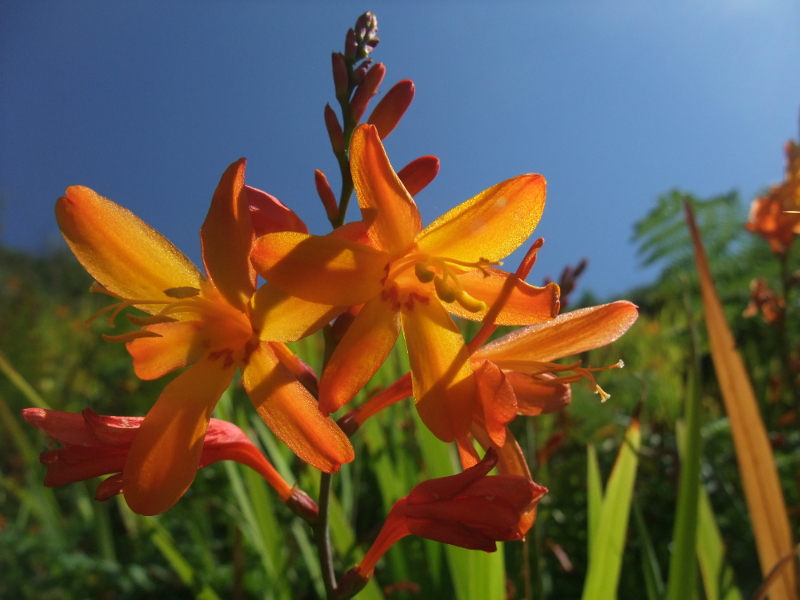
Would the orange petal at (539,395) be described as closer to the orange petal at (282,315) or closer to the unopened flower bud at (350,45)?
the orange petal at (282,315)

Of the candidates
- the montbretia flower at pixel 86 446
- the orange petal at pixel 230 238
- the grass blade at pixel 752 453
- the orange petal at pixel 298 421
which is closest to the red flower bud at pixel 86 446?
the montbretia flower at pixel 86 446

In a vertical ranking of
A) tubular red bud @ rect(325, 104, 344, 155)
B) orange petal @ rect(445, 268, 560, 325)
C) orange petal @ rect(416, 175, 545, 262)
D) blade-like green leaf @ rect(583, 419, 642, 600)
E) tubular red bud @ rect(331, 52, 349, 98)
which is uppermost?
tubular red bud @ rect(331, 52, 349, 98)

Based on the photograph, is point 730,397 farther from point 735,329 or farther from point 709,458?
point 735,329

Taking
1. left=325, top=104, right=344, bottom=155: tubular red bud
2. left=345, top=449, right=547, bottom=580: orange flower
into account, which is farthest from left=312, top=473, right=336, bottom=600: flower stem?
left=325, top=104, right=344, bottom=155: tubular red bud

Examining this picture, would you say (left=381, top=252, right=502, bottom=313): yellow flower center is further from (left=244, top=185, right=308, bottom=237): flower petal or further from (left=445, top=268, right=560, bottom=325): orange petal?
(left=244, top=185, right=308, bottom=237): flower petal

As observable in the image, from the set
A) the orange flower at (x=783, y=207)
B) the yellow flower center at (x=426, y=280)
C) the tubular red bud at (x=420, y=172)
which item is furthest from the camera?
the orange flower at (x=783, y=207)

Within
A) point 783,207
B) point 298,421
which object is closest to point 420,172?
point 298,421

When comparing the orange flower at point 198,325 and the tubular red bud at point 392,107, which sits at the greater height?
the tubular red bud at point 392,107
